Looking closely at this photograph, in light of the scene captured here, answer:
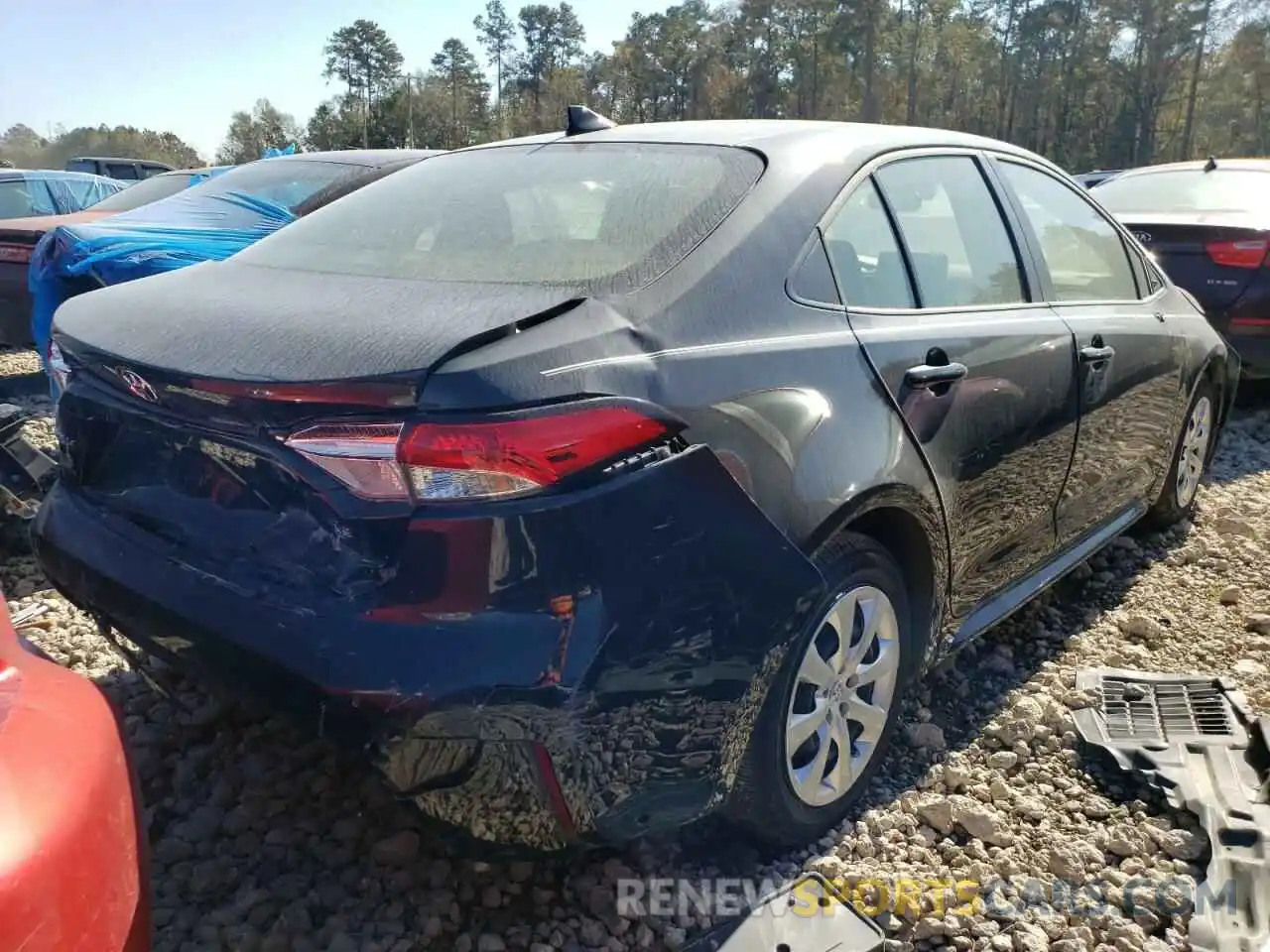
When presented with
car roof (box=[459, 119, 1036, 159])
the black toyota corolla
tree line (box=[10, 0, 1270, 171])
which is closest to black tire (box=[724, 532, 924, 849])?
the black toyota corolla

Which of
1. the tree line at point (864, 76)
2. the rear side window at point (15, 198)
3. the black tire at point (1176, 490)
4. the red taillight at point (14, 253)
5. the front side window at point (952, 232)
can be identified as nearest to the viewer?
the front side window at point (952, 232)

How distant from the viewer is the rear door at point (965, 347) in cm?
235

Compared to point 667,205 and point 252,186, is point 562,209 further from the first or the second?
point 252,186

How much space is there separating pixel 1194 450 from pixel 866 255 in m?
2.80

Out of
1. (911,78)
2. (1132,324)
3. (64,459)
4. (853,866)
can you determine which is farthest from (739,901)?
(911,78)

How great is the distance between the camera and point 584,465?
1643 millimetres

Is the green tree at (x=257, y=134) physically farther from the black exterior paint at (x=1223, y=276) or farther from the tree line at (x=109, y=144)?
the black exterior paint at (x=1223, y=276)

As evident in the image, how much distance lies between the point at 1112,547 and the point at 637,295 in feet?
10.6

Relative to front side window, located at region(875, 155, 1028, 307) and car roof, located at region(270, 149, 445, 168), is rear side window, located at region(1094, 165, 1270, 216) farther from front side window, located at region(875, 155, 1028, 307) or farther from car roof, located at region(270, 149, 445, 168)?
car roof, located at region(270, 149, 445, 168)

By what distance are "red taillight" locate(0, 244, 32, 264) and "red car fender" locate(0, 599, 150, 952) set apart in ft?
20.1

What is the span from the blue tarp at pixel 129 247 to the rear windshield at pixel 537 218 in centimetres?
209

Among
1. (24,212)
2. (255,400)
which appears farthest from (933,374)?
(24,212)

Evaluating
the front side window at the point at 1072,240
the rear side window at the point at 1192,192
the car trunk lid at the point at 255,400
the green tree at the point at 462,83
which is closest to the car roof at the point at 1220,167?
the rear side window at the point at 1192,192

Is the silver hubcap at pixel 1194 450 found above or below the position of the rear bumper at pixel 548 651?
below
